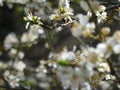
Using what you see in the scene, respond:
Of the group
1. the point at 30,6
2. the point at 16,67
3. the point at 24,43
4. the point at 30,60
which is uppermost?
the point at 30,6

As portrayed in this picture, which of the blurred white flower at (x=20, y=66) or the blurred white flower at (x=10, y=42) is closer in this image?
the blurred white flower at (x=20, y=66)

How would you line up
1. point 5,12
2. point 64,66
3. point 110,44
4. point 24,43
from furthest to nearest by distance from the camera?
point 5,12 → point 24,43 → point 110,44 → point 64,66

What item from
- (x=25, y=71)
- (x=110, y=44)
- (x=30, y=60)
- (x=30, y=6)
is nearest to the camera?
(x=110, y=44)

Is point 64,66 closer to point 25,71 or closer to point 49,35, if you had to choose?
point 49,35

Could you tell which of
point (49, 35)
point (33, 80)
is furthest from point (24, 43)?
point (33, 80)

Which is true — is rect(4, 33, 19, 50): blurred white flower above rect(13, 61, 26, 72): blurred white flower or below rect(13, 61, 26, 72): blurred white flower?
above

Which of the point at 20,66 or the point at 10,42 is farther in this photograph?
the point at 10,42

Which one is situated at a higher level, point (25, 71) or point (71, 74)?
point (71, 74)

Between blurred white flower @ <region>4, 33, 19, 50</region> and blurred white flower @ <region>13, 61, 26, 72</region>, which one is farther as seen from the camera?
blurred white flower @ <region>4, 33, 19, 50</region>

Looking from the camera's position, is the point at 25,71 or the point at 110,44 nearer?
the point at 110,44

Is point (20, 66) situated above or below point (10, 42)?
below

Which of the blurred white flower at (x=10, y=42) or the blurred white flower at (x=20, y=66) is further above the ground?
the blurred white flower at (x=10, y=42)
